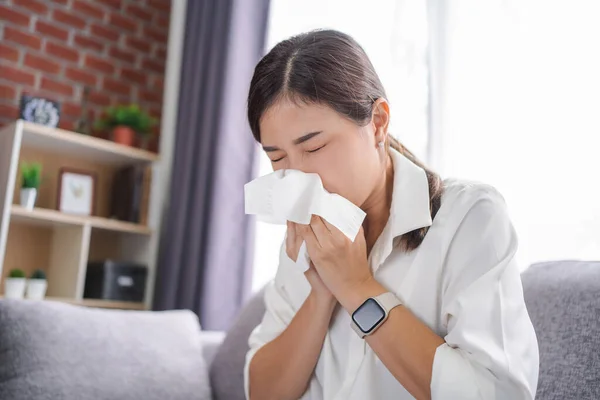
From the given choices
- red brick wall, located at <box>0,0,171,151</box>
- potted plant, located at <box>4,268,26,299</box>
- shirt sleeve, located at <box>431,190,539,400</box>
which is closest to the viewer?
shirt sleeve, located at <box>431,190,539,400</box>

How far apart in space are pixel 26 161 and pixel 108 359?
151cm

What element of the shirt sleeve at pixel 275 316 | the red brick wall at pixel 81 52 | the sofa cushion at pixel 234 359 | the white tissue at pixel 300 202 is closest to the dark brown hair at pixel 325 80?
the white tissue at pixel 300 202

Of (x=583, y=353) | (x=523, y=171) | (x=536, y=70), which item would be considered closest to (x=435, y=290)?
(x=583, y=353)

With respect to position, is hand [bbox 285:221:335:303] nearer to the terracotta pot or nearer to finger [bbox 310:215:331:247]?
finger [bbox 310:215:331:247]

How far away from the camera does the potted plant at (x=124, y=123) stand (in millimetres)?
2725

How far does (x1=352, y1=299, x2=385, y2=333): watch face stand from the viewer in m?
0.92

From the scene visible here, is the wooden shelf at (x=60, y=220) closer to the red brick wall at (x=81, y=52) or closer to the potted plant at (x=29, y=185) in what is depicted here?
the potted plant at (x=29, y=185)

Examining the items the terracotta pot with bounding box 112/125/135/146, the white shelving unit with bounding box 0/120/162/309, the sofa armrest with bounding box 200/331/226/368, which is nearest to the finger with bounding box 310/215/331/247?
A: the sofa armrest with bounding box 200/331/226/368

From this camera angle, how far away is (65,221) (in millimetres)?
2438

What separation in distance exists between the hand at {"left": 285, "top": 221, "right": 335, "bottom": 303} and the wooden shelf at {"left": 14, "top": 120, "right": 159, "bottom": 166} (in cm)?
165

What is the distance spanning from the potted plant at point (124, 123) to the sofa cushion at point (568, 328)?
6.70 ft

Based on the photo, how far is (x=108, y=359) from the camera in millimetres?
1441

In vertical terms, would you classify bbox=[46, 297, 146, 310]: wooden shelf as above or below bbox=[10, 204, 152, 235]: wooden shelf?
below

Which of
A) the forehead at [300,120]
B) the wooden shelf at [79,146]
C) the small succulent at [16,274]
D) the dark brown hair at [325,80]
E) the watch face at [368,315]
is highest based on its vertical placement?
the wooden shelf at [79,146]
